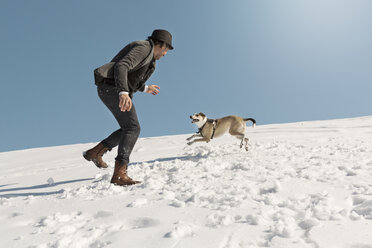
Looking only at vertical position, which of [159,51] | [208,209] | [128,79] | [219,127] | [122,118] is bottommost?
[208,209]

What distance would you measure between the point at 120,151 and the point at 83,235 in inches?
64.1

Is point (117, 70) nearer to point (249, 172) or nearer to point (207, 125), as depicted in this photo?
point (249, 172)

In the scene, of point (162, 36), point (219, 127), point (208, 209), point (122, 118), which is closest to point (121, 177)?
point (122, 118)

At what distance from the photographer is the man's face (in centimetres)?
387

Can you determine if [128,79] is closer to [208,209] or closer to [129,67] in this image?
[129,67]

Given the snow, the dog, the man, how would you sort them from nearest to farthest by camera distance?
1. the snow
2. the man
3. the dog

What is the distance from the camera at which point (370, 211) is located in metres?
2.40

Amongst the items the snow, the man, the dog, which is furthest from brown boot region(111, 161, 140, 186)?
the dog

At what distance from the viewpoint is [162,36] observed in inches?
150

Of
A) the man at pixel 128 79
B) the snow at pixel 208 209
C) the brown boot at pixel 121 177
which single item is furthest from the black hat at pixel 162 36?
the snow at pixel 208 209

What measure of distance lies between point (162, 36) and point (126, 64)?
2.32 ft

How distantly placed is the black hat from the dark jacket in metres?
0.12

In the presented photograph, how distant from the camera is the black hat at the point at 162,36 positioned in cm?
380

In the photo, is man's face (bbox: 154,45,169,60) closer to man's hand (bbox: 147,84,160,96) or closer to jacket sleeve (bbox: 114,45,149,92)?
jacket sleeve (bbox: 114,45,149,92)
